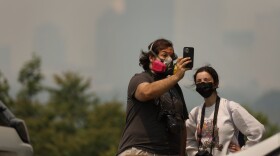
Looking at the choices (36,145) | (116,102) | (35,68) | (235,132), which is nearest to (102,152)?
(36,145)

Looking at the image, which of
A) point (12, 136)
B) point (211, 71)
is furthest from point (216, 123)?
point (12, 136)

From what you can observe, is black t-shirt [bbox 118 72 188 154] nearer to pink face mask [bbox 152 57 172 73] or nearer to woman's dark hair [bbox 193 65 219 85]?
pink face mask [bbox 152 57 172 73]

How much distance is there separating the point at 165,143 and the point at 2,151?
131cm

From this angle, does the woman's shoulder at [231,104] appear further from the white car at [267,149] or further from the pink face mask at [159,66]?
the white car at [267,149]

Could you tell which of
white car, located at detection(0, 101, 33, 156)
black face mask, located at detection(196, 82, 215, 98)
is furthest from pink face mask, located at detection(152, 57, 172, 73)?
white car, located at detection(0, 101, 33, 156)

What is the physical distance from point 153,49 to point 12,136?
1362 millimetres

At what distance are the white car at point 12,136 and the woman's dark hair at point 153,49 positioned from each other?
1.14 m

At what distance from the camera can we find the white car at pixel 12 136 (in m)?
8.42

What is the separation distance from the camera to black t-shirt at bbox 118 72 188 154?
838 cm

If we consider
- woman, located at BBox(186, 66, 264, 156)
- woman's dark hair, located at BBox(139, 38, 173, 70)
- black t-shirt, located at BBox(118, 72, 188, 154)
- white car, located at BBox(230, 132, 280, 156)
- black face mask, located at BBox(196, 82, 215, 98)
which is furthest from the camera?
black face mask, located at BBox(196, 82, 215, 98)

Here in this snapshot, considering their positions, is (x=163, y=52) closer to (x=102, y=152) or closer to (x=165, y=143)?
(x=165, y=143)

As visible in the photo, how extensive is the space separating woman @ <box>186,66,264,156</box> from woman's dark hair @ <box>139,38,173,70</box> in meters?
0.70

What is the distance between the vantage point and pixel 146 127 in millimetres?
8398

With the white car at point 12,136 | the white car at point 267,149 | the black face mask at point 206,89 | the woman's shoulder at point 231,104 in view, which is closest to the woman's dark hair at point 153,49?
the black face mask at point 206,89
